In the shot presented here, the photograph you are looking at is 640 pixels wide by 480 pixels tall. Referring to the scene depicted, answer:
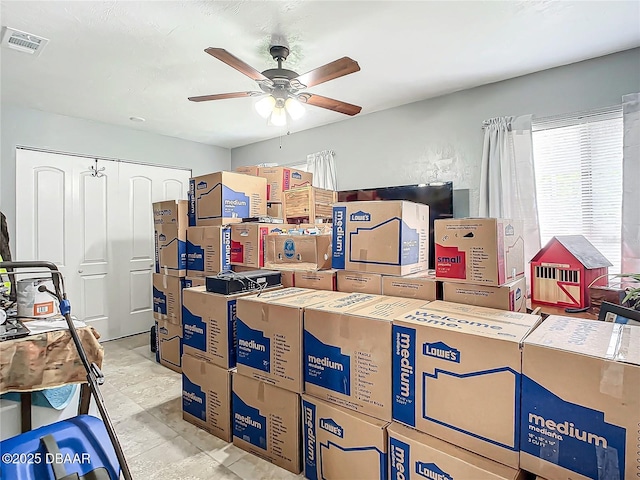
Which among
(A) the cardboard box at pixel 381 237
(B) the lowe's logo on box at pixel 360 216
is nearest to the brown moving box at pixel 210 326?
(A) the cardboard box at pixel 381 237

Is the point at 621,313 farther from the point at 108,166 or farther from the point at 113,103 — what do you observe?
the point at 108,166

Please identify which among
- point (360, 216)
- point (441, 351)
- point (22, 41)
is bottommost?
point (441, 351)

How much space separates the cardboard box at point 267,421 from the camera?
1.84m

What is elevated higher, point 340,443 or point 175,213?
point 175,213

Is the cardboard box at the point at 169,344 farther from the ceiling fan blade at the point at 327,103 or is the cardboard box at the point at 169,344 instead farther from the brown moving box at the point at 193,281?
the ceiling fan blade at the point at 327,103

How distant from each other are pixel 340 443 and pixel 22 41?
310 centimetres

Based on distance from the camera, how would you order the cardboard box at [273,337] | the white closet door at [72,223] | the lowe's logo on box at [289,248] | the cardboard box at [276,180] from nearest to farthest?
the cardboard box at [273,337], the lowe's logo on box at [289,248], the cardboard box at [276,180], the white closet door at [72,223]

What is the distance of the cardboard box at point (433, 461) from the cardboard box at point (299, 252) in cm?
118

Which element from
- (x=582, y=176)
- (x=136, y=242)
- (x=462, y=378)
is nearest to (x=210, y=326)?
→ (x=462, y=378)

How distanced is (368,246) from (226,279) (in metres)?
0.89

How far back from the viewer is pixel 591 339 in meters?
1.25

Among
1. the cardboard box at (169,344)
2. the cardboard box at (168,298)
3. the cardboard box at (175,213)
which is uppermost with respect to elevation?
the cardboard box at (175,213)

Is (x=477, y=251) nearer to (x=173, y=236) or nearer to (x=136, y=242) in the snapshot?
(x=173, y=236)

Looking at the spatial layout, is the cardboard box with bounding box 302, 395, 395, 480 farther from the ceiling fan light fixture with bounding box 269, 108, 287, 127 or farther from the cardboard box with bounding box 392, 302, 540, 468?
the ceiling fan light fixture with bounding box 269, 108, 287, 127
